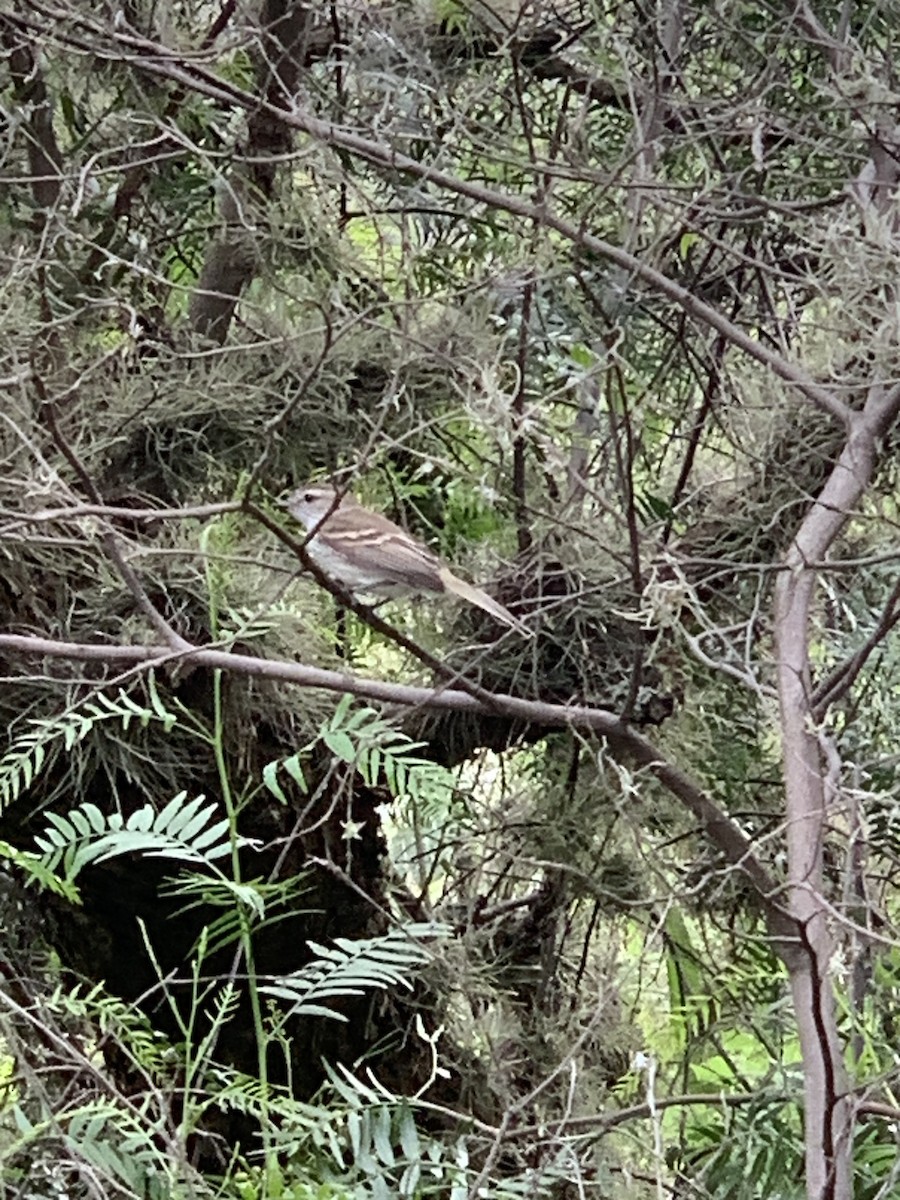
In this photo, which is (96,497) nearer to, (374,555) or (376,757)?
(376,757)

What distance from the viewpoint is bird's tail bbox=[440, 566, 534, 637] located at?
1487 mm

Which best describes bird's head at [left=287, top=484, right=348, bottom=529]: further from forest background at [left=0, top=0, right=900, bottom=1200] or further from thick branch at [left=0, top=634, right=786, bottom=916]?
thick branch at [left=0, top=634, right=786, bottom=916]

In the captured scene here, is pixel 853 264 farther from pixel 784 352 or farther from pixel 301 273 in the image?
pixel 301 273

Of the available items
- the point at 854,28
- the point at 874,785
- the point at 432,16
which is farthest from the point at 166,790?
the point at 854,28

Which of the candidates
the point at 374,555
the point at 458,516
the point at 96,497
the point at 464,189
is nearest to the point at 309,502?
the point at 374,555

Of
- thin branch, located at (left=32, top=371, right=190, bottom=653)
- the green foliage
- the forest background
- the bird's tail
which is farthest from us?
the bird's tail

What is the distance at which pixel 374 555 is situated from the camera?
1765 millimetres

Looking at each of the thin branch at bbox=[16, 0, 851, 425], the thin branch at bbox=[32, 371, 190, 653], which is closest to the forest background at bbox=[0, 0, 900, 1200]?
the thin branch at bbox=[16, 0, 851, 425]

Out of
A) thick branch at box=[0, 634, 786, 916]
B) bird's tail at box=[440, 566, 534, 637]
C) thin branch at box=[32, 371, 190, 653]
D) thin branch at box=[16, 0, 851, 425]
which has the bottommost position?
bird's tail at box=[440, 566, 534, 637]

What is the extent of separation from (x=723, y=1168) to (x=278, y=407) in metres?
0.91

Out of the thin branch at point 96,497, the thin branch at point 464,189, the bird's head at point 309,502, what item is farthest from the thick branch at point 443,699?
the bird's head at point 309,502

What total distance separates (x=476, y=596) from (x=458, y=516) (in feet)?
1.17

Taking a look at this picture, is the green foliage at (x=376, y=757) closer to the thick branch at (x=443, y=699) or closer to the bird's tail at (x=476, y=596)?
the thick branch at (x=443, y=699)

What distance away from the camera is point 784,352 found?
1.48 m
